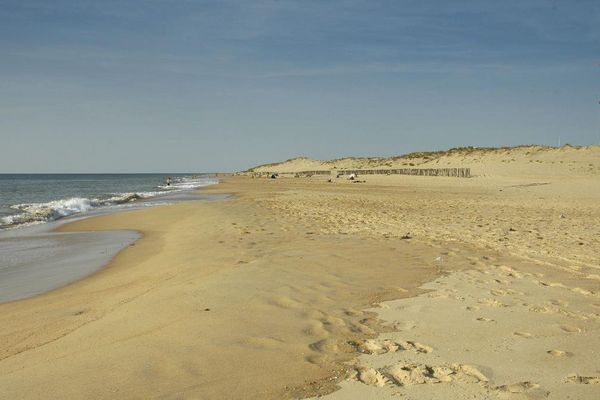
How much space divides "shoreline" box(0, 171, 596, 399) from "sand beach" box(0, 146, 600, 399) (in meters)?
0.02

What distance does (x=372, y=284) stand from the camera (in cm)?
648

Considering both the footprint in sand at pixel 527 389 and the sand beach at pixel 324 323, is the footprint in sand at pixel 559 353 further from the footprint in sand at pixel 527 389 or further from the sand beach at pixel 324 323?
the footprint in sand at pixel 527 389

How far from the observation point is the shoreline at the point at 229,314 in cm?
362

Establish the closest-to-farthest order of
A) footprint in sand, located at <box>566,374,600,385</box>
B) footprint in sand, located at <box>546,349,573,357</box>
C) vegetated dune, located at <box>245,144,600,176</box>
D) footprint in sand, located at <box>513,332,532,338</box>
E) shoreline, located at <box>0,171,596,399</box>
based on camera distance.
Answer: footprint in sand, located at <box>566,374,600,385</box>
shoreline, located at <box>0,171,596,399</box>
footprint in sand, located at <box>546,349,573,357</box>
footprint in sand, located at <box>513,332,532,338</box>
vegetated dune, located at <box>245,144,600,176</box>

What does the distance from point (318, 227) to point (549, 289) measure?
7122mm

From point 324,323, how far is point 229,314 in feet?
3.31

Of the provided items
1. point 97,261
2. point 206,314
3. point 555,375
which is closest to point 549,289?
point 555,375

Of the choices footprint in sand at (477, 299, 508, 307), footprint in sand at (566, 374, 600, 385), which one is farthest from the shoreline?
footprint in sand at (566, 374, 600, 385)

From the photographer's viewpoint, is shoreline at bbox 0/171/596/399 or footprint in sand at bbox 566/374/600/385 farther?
shoreline at bbox 0/171/596/399

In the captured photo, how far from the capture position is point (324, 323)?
4.84 m

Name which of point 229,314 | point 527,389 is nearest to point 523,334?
point 527,389

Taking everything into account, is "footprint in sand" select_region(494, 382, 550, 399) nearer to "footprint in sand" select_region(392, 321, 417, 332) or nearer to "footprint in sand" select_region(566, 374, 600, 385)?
"footprint in sand" select_region(566, 374, 600, 385)

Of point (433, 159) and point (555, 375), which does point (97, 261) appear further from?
point (433, 159)

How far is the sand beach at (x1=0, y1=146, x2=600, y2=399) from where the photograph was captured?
3.49 metres
